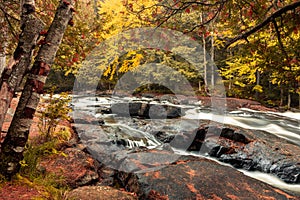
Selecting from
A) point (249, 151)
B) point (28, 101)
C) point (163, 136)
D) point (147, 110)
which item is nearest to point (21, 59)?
point (28, 101)

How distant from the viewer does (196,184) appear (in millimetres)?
3684

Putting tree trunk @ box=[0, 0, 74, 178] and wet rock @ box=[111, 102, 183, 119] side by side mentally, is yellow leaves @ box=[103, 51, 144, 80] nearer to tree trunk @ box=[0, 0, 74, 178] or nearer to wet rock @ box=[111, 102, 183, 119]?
tree trunk @ box=[0, 0, 74, 178]

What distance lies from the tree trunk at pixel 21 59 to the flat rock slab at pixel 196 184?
2478 mm

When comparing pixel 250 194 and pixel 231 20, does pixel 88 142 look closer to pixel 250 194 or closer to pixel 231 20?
pixel 250 194

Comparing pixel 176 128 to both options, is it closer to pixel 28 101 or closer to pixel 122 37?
pixel 122 37

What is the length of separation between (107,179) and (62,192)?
154 centimetres

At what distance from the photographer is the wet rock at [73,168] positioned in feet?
13.5

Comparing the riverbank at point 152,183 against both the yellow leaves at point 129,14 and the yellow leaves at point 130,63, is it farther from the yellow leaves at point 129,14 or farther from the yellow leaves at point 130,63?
the yellow leaves at point 129,14

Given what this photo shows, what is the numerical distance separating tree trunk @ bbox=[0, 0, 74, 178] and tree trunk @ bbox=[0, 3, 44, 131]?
4.4 inches

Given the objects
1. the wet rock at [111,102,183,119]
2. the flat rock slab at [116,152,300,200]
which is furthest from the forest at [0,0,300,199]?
the wet rock at [111,102,183,119]

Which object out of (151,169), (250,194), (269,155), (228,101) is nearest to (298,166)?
(269,155)

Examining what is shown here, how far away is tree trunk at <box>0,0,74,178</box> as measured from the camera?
2551 millimetres

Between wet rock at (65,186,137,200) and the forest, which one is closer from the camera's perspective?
the forest

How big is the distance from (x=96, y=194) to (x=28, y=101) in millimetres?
1799
